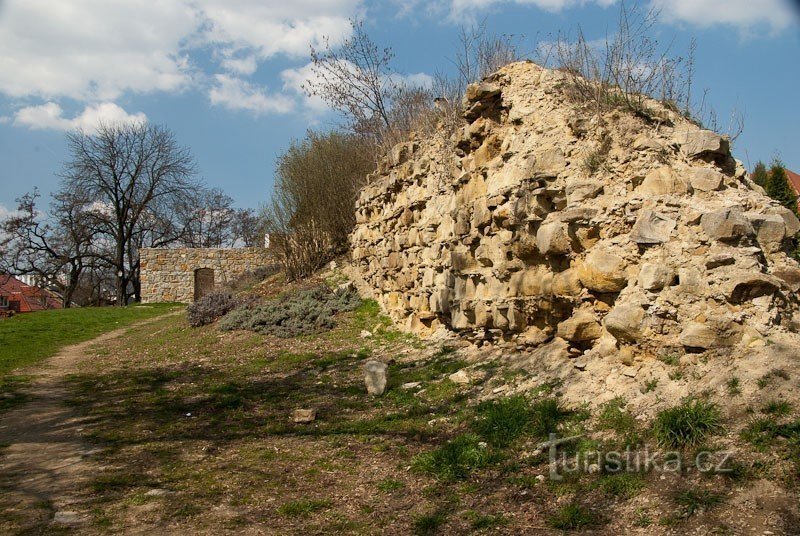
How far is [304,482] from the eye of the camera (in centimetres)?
520

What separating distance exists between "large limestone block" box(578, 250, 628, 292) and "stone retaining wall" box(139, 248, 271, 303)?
2379 cm

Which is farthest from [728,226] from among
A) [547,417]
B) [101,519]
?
[101,519]

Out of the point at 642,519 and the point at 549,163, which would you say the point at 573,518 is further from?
the point at 549,163

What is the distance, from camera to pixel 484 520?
411 centimetres

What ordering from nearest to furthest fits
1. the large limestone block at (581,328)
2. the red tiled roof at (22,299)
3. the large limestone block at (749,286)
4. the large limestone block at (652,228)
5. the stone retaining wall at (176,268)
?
the large limestone block at (749,286)
the large limestone block at (652,228)
the large limestone block at (581,328)
the stone retaining wall at (176,268)
the red tiled roof at (22,299)

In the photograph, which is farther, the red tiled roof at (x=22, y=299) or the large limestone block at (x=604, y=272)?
the red tiled roof at (x=22, y=299)

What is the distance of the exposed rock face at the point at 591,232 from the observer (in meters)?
5.12

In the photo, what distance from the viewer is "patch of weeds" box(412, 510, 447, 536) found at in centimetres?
412

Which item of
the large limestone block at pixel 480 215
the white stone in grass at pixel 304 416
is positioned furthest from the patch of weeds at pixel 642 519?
the large limestone block at pixel 480 215

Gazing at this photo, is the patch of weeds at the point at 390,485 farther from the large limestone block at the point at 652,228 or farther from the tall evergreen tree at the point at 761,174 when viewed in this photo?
the tall evergreen tree at the point at 761,174

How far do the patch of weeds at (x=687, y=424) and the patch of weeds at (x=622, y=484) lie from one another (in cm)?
39

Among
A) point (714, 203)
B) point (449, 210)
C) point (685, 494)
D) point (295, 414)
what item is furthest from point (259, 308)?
point (685, 494)

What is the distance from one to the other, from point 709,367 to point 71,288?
1404 inches

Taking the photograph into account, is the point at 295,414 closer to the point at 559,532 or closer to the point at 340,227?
the point at 559,532
